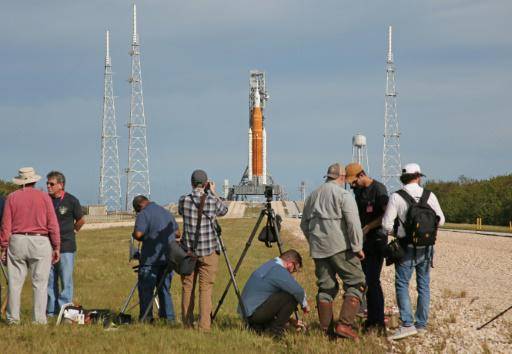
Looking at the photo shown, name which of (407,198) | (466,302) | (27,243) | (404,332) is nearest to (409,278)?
(404,332)

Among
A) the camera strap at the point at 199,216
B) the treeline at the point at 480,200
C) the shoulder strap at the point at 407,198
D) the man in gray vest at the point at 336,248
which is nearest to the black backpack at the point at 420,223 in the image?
the shoulder strap at the point at 407,198

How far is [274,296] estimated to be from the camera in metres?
9.70

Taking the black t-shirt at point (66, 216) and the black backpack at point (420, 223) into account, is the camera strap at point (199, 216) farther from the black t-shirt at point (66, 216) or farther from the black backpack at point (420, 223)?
the black backpack at point (420, 223)

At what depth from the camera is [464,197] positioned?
6775cm

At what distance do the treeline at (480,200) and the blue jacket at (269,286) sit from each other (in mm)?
52006

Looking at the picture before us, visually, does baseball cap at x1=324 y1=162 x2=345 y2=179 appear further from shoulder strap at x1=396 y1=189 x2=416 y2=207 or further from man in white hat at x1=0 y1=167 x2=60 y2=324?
man in white hat at x1=0 y1=167 x2=60 y2=324

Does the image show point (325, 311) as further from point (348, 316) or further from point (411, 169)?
point (411, 169)

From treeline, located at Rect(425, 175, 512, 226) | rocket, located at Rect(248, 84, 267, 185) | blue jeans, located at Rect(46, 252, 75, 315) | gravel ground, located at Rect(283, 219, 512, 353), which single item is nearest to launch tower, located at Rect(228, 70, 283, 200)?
rocket, located at Rect(248, 84, 267, 185)

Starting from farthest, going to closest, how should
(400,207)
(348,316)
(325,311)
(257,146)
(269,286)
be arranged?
(257,146) → (269,286) → (400,207) → (325,311) → (348,316)

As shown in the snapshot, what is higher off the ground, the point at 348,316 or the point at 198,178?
the point at 198,178

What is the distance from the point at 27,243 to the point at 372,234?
4.58 meters

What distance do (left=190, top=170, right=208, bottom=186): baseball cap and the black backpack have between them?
265cm

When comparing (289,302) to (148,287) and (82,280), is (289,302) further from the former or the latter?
(82,280)

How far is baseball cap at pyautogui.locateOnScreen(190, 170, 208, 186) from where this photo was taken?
10125mm
